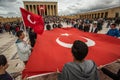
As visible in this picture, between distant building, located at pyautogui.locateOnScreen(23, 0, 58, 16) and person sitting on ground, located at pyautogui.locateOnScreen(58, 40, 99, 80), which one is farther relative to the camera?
distant building, located at pyautogui.locateOnScreen(23, 0, 58, 16)

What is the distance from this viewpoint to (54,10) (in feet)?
225

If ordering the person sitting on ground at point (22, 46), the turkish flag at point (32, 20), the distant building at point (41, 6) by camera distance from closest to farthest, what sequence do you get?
the person sitting on ground at point (22, 46)
the turkish flag at point (32, 20)
the distant building at point (41, 6)

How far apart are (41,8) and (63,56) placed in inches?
2689

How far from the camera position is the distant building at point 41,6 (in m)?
65.2

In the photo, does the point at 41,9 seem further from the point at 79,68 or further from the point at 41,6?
the point at 79,68

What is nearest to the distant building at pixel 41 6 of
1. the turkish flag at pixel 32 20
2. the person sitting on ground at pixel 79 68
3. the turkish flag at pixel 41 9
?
the turkish flag at pixel 41 9

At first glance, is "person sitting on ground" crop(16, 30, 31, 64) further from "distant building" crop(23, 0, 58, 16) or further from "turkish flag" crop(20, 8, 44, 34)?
"distant building" crop(23, 0, 58, 16)

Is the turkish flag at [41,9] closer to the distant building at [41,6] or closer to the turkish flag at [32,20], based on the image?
the distant building at [41,6]

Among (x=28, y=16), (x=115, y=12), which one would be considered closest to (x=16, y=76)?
(x=28, y=16)

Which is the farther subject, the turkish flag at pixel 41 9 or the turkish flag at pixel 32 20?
the turkish flag at pixel 41 9

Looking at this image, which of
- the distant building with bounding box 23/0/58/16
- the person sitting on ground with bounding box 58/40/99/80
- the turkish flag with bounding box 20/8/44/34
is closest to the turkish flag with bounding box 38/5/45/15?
the distant building with bounding box 23/0/58/16

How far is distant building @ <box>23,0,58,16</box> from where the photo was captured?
65250 millimetres

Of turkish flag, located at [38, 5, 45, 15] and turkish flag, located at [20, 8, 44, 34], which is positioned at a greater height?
turkish flag, located at [38, 5, 45, 15]

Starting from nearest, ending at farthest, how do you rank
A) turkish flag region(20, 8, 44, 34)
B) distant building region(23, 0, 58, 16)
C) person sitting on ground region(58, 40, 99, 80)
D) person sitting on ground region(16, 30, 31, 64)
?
person sitting on ground region(58, 40, 99, 80), person sitting on ground region(16, 30, 31, 64), turkish flag region(20, 8, 44, 34), distant building region(23, 0, 58, 16)
